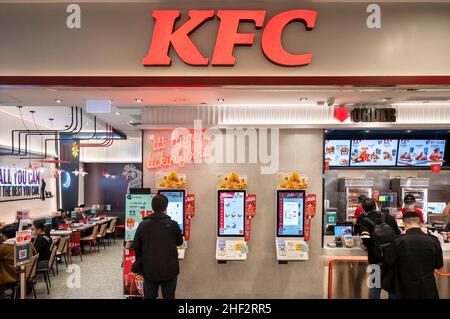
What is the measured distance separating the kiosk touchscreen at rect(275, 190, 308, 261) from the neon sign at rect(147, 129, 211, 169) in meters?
1.45

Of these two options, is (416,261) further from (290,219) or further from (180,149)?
(180,149)

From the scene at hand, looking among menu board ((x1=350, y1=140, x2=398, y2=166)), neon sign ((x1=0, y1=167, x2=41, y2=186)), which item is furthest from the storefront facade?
neon sign ((x1=0, y1=167, x2=41, y2=186))

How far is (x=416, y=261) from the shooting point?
3578 millimetres

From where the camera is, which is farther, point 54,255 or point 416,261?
point 54,255

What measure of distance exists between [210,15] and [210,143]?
2233mm

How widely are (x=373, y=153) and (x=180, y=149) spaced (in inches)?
185

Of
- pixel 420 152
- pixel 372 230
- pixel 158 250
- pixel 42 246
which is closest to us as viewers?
pixel 158 250

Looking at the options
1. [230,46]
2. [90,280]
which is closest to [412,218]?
[230,46]

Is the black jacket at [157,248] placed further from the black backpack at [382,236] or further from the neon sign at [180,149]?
the black backpack at [382,236]

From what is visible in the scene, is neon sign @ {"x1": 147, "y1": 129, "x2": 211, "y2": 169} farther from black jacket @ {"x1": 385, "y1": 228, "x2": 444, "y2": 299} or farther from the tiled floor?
black jacket @ {"x1": 385, "y1": 228, "x2": 444, "y2": 299}

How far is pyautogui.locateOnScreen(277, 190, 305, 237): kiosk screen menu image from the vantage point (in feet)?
17.7

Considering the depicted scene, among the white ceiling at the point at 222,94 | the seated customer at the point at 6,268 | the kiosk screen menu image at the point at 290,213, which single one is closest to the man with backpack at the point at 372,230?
the kiosk screen menu image at the point at 290,213

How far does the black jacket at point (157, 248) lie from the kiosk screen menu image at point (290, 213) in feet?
6.95

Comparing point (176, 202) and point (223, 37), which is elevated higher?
point (223, 37)
